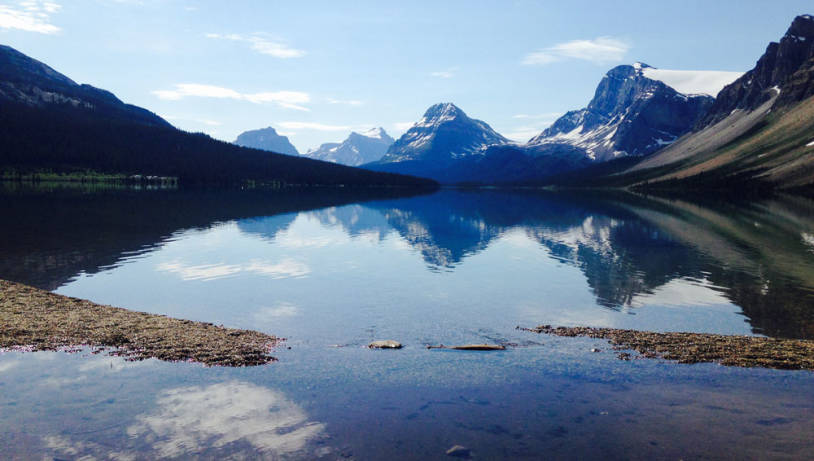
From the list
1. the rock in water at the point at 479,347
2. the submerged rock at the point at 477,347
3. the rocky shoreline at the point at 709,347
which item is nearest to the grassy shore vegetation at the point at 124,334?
the submerged rock at the point at 477,347

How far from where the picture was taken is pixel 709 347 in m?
27.9

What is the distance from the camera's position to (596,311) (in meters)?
37.8

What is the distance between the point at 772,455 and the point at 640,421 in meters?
4.05

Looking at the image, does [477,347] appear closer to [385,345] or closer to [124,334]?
[385,345]

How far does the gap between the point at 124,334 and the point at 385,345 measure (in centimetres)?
1431

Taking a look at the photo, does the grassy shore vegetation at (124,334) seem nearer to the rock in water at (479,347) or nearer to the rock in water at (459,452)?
the rock in water at (479,347)

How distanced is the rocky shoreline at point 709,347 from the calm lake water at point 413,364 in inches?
49.7

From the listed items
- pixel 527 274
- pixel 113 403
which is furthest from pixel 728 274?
pixel 113 403

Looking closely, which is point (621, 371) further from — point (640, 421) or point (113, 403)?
point (113, 403)

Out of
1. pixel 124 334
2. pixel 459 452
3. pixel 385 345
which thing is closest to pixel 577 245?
pixel 385 345

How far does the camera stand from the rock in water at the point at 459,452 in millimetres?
16766

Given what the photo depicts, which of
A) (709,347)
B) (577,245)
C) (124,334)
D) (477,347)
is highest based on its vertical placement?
(577,245)

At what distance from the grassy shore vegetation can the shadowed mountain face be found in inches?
507

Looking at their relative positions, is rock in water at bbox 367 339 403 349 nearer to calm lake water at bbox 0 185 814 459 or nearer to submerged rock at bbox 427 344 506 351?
calm lake water at bbox 0 185 814 459
